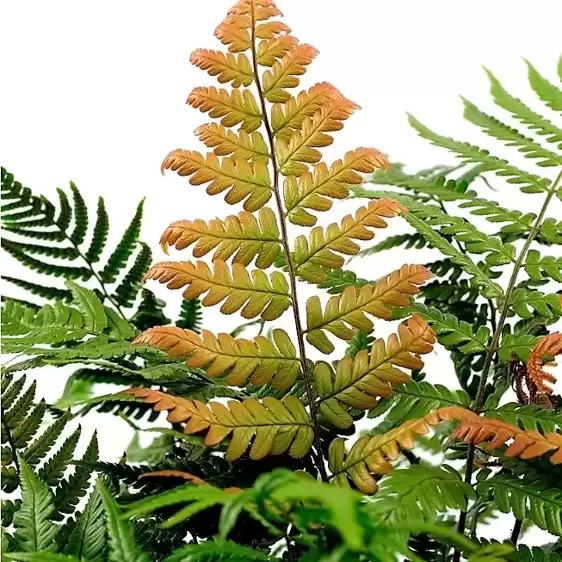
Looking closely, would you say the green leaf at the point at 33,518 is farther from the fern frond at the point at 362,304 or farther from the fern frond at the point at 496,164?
the fern frond at the point at 496,164

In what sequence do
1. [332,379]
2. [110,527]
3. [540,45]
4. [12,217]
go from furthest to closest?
1. [540,45]
2. [12,217]
3. [332,379]
4. [110,527]

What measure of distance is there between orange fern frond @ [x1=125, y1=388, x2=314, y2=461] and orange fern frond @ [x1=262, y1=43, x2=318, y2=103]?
0.51 ft

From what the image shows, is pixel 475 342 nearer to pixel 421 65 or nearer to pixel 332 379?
pixel 332 379

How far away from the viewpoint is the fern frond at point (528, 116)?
0.52 metres

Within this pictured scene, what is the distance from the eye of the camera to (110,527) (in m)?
0.33

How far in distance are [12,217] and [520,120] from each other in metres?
0.37

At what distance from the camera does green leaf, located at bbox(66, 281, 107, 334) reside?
475mm

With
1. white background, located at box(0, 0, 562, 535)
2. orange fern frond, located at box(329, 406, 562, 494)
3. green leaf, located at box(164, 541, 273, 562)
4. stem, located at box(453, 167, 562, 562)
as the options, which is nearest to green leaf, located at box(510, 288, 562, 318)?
stem, located at box(453, 167, 562, 562)

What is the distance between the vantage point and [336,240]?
426mm

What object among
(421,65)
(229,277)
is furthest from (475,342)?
(421,65)

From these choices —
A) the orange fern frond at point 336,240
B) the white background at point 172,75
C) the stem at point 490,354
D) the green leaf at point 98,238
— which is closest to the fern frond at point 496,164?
the stem at point 490,354

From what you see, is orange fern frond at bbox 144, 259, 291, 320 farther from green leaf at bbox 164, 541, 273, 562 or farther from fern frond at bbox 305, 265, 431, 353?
green leaf at bbox 164, 541, 273, 562

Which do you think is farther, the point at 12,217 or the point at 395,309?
the point at 12,217

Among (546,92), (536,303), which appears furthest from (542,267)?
(546,92)
